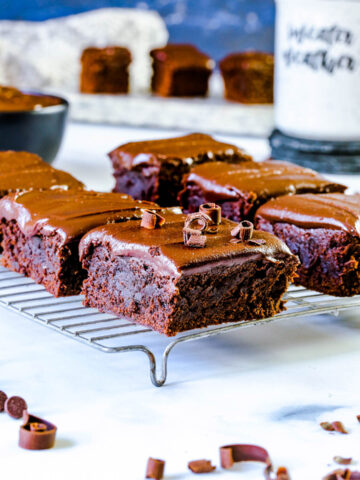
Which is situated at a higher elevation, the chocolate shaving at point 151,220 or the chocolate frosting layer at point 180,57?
the chocolate shaving at point 151,220

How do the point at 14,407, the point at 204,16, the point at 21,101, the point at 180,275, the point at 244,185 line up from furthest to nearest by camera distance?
the point at 204,16, the point at 21,101, the point at 244,185, the point at 180,275, the point at 14,407

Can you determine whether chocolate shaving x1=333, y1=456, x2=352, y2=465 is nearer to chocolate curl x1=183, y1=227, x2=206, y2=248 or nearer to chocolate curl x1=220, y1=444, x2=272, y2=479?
chocolate curl x1=220, y1=444, x2=272, y2=479

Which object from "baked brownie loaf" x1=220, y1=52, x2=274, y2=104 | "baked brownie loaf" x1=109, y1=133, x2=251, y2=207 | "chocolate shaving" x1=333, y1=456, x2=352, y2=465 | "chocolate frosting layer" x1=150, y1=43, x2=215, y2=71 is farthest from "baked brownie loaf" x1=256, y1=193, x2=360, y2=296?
"chocolate frosting layer" x1=150, y1=43, x2=215, y2=71

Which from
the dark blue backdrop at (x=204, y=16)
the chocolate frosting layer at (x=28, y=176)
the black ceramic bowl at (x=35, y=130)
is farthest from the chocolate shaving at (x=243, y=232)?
the dark blue backdrop at (x=204, y=16)

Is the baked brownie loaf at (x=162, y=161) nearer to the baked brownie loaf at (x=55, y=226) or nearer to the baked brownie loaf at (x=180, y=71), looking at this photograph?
the baked brownie loaf at (x=55, y=226)

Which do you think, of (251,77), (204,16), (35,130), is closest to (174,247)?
(35,130)

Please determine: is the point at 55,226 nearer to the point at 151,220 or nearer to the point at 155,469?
the point at 151,220

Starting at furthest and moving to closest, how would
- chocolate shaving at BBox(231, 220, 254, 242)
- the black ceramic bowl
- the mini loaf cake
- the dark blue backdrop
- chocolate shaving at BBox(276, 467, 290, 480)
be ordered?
1. the dark blue backdrop
2. the mini loaf cake
3. the black ceramic bowl
4. chocolate shaving at BBox(231, 220, 254, 242)
5. chocolate shaving at BBox(276, 467, 290, 480)
